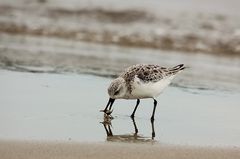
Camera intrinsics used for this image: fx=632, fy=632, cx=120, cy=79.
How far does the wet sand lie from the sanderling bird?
63.6 inches

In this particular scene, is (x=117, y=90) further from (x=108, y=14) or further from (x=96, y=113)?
(x=108, y=14)

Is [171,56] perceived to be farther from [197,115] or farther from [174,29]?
[197,115]

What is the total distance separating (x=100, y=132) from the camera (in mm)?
7438

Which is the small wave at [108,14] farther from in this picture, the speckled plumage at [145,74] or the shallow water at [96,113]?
the speckled plumage at [145,74]

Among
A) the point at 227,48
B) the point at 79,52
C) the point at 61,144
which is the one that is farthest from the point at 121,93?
the point at 227,48

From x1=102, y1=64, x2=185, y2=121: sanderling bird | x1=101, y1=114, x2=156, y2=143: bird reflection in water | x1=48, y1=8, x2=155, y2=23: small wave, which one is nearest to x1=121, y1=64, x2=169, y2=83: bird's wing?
x1=102, y1=64, x2=185, y2=121: sanderling bird

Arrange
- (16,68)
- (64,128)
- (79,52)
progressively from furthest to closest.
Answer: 1. (79,52)
2. (16,68)
3. (64,128)

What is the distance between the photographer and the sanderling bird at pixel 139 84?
845 centimetres

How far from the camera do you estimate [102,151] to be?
638 centimetres

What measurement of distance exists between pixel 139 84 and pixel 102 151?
2319 millimetres

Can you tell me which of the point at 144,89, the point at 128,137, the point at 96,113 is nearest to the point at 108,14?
the point at 144,89

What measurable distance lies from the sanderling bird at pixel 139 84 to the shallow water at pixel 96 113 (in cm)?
28

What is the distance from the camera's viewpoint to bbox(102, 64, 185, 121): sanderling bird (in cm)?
845

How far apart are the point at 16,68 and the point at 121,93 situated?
3534 mm
